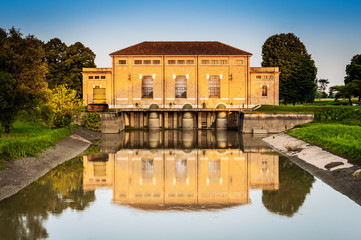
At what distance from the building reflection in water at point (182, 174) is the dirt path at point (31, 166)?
206cm

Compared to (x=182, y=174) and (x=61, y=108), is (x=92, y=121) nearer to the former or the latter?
(x=61, y=108)

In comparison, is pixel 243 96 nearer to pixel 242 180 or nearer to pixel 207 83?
pixel 207 83

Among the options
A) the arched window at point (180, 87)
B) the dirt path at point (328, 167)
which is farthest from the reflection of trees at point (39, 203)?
the arched window at point (180, 87)

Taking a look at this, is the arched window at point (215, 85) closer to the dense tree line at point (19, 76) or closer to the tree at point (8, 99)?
the dense tree line at point (19, 76)

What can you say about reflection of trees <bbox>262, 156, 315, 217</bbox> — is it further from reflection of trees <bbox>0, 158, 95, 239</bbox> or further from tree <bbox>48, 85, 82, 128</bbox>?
tree <bbox>48, 85, 82, 128</bbox>

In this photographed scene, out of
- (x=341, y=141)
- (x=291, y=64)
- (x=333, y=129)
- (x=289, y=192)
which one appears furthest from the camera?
(x=291, y=64)

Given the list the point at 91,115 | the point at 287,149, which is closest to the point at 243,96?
the point at 91,115

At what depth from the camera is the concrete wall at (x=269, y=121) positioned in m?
49.2

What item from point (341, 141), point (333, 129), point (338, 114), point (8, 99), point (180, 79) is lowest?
point (341, 141)

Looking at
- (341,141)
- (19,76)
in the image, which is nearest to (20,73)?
(19,76)

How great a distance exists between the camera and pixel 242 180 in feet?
63.9

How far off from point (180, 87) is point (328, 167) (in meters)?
40.5

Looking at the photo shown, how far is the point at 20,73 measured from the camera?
2950 centimetres

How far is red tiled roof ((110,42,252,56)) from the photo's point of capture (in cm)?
5928
